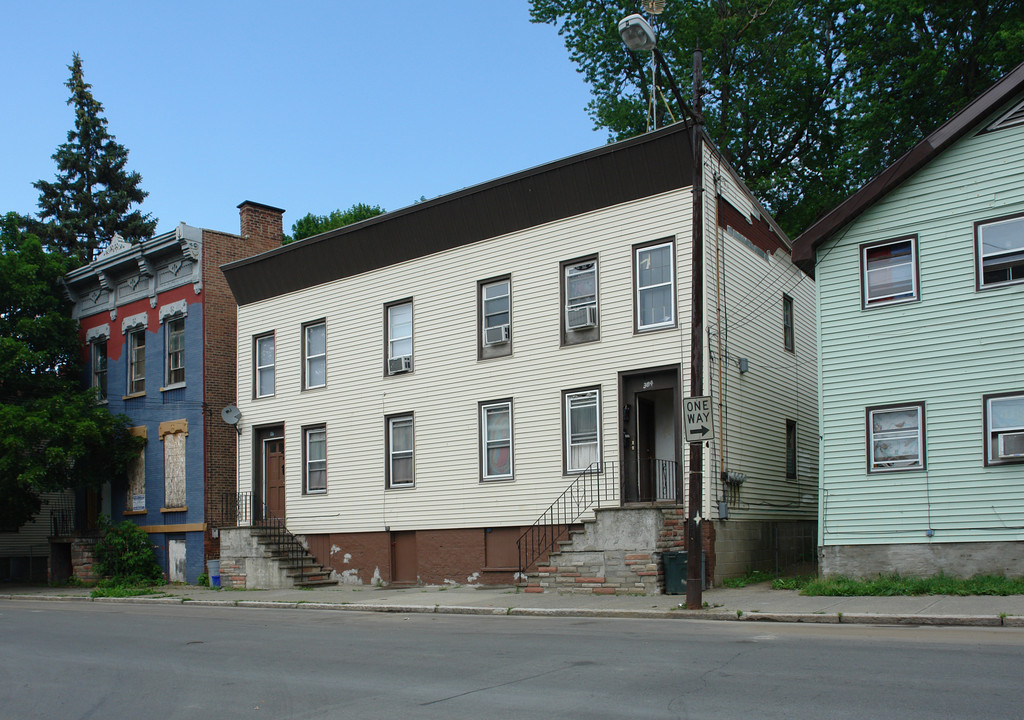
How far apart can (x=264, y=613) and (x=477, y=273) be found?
9063 millimetres

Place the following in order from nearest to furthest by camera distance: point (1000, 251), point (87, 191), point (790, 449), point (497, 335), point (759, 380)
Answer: point (1000, 251) → point (759, 380) → point (497, 335) → point (790, 449) → point (87, 191)

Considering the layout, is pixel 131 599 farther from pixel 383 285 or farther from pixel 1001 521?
pixel 1001 521

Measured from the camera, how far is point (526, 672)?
10.3 meters

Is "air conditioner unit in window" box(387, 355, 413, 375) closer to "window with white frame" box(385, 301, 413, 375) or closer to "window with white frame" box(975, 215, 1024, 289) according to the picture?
"window with white frame" box(385, 301, 413, 375)

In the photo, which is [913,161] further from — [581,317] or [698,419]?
[581,317]

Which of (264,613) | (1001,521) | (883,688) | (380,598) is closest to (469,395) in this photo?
(380,598)

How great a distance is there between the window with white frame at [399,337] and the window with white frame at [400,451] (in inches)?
50.6

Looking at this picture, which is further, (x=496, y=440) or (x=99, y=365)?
(x=99, y=365)

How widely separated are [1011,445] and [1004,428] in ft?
1.03

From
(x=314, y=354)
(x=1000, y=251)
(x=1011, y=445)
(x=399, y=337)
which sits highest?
(x=1000, y=251)

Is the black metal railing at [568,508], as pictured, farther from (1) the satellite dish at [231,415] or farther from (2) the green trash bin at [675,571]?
(1) the satellite dish at [231,415]

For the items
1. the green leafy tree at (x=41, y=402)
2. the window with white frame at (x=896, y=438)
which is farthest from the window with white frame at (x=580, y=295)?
the green leafy tree at (x=41, y=402)

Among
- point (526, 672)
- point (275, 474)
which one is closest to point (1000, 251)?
point (526, 672)

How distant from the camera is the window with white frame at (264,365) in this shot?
28.7m
